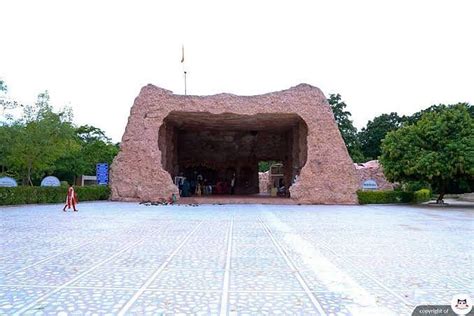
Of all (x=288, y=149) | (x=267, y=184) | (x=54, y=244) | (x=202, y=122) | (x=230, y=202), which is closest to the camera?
(x=54, y=244)

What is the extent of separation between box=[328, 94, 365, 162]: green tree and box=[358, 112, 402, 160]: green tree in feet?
7.07

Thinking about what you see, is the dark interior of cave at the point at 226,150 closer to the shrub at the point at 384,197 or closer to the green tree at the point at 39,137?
the shrub at the point at 384,197

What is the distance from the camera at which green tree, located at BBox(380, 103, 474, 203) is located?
64.9 feet

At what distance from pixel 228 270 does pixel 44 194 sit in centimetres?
1772

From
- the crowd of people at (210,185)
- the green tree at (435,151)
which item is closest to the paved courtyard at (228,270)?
the green tree at (435,151)

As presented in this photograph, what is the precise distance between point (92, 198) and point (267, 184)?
2622 cm

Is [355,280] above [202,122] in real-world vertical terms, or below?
below

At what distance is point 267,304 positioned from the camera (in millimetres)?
4285

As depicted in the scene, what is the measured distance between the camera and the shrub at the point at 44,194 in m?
19.3

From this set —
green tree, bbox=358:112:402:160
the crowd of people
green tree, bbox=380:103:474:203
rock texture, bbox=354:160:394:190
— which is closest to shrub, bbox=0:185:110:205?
the crowd of people

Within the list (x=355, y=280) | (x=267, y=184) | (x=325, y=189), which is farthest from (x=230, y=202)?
(x=267, y=184)

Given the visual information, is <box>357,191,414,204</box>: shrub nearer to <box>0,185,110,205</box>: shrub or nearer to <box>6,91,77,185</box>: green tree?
<box>0,185,110,205</box>: shrub

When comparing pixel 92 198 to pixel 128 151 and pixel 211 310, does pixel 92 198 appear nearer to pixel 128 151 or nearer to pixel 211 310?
pixel 128 151

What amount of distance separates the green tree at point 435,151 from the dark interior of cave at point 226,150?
521 centimetres
